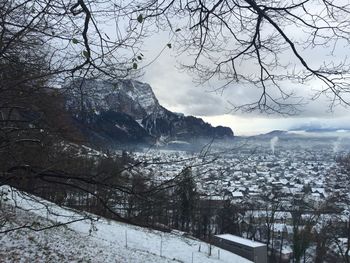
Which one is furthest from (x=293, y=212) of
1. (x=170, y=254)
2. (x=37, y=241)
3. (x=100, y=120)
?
(x=100, y=120)

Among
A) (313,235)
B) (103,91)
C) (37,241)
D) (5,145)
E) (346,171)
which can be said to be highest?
(103,91)

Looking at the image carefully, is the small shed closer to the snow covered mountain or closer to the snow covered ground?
the snow covered ground

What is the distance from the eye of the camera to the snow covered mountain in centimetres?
375

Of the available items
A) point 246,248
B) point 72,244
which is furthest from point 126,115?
point 246,248

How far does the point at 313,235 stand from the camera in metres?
39.3

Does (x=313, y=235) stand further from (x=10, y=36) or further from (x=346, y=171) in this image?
(x=10, y=36)

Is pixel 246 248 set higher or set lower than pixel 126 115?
lower

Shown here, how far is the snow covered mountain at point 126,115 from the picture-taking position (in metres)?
3.75

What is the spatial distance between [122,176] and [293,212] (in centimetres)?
4318

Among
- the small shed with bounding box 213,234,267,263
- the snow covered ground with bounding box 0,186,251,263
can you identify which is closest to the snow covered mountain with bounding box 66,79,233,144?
the snow covered ground with bounding box 0,186,251,263

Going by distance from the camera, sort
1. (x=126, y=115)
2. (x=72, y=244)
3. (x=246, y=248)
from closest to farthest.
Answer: (x=126, y=115) → (x=72, y=244) → (x=246, y=248)

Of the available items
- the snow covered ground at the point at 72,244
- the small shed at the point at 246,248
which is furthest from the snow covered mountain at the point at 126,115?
the small shed at the point at 246,248

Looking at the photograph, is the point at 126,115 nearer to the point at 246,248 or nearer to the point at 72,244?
the point at 72,244

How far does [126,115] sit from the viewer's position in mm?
4316
